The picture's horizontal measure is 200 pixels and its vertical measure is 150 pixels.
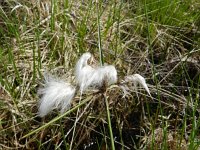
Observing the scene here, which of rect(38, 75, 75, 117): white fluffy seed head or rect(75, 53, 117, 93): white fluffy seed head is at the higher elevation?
rect(75, 53, 117, 93): white fluffy seed head

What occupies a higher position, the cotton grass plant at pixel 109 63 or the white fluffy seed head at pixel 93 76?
the white fluffy seed head at pixel 93 76

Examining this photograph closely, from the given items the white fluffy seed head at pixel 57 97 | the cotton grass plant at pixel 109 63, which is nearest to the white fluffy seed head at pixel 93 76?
the white fluffy seed head at pixel 57 97

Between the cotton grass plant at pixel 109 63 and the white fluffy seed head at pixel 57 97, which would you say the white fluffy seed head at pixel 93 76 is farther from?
the cotton grass plant at pixel 109 63

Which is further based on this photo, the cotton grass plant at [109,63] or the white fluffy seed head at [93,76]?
the cotton grass plant at [109,63]

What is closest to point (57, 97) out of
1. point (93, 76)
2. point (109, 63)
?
point (93, 76)

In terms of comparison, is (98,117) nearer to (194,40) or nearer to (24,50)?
(24,50)

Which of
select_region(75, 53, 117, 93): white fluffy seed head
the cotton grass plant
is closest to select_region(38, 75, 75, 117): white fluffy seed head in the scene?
select_region(75, 53, 117, 93): white fluffy seed head

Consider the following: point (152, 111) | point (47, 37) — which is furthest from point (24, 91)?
point (152, 111)

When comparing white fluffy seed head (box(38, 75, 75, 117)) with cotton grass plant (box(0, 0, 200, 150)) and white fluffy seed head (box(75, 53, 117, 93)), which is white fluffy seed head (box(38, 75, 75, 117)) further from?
cotton grass plant (box(0, 0, 200, 150))

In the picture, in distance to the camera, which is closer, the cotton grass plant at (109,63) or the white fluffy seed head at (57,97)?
the white fluffy seed head at (57,97)

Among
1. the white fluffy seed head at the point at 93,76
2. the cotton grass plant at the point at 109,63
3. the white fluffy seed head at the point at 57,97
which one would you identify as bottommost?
the cotton grass plant at the point at 109,63

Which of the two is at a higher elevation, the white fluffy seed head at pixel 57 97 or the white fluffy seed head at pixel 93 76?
the white fluffy seed head at pixel 93 76
